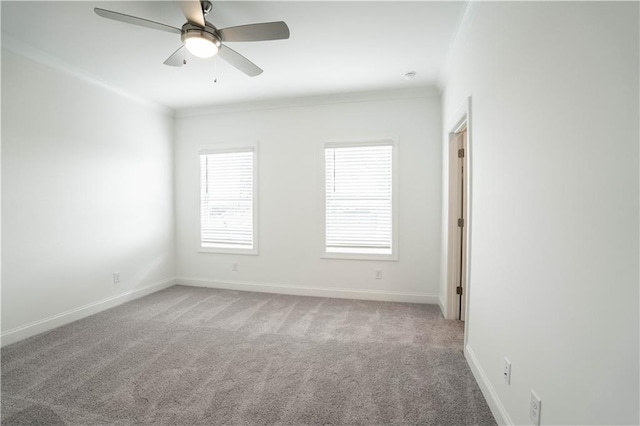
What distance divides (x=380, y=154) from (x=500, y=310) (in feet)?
8.45

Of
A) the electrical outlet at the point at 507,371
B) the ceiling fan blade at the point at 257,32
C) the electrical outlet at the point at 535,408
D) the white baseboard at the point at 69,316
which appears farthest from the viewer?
the white baseboard at the point at 69,316

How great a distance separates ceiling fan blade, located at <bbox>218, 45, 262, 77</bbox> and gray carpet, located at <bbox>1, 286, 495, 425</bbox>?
253 centimetres

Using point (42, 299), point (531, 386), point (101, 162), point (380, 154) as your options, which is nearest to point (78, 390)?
point (42, 299)

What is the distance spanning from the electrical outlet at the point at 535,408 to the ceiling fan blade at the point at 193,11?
2819 mm

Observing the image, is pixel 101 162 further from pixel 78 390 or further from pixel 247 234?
pixel 78 390

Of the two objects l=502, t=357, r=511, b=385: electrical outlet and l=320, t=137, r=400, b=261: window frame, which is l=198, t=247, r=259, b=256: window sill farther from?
l=502, t=357, r=511, b=385: electrical outlet

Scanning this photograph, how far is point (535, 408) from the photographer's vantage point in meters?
1.34

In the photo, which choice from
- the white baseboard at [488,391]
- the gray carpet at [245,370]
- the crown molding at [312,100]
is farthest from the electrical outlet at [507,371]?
the crown molding at [312,100]

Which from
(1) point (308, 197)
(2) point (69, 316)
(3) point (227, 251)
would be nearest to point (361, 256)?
(1) point (308, 197)

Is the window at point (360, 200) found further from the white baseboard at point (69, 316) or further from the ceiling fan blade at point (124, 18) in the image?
the white baseboard at point (69, 316)

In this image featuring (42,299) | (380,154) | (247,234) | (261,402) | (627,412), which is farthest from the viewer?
(247,234)

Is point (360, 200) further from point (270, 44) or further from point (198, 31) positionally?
point (198, 31)

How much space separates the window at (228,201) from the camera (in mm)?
4387

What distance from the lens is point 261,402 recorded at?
191cm
